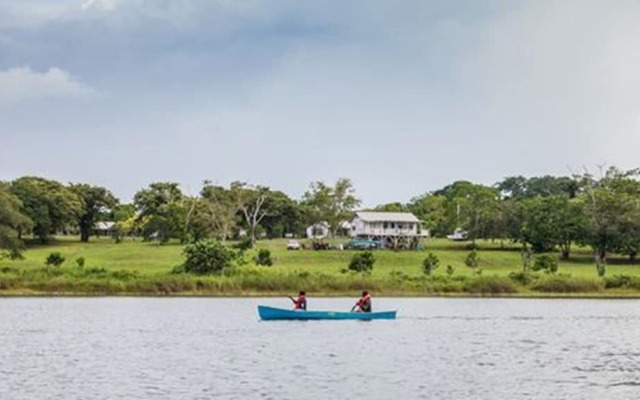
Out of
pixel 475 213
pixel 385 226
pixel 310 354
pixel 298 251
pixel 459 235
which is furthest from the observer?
pixel 459 235

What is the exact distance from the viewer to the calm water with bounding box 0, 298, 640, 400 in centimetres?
3484

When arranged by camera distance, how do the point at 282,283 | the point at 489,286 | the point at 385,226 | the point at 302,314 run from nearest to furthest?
the point at 302,314
the point at 282,283
the point at 489,286
the point at 385,226

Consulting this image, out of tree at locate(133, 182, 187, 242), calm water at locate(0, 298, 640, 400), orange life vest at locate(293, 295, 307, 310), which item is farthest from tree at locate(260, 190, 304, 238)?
orange life vest at locate(293, 295, 307, 310)

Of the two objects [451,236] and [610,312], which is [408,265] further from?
[451,236]

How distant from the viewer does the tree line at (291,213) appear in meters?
125

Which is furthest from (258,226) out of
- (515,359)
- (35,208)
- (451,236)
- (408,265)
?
(515,359)

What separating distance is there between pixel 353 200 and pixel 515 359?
119026 millimetres

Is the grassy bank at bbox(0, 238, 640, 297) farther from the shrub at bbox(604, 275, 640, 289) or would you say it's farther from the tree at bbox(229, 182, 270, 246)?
the tree at bbox(229, 182, 270, 246)

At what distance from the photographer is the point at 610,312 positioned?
243 ft

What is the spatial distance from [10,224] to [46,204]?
2571cm

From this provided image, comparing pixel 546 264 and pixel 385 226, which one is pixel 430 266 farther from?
pixel 385 226

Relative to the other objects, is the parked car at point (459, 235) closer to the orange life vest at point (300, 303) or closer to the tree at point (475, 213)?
the tree at point (475, 213)

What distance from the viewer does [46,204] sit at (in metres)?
143

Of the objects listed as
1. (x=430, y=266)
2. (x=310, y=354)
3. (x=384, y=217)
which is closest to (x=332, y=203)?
(x=384, y=217)
